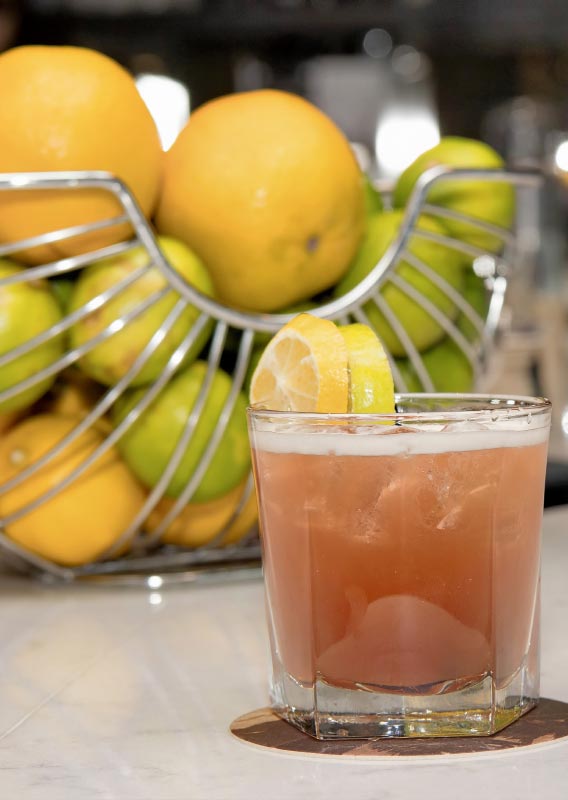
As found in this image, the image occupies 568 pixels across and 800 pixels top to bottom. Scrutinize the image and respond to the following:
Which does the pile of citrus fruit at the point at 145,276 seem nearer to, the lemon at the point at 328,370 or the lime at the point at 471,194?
the lime at the point at 471,194

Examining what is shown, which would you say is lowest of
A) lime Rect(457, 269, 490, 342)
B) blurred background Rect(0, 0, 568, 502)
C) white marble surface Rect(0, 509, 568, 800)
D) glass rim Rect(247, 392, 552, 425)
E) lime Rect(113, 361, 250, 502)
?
white marble surface Rect(0, 509, 568, 800)

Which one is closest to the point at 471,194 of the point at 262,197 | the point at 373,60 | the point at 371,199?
the point at 371,199

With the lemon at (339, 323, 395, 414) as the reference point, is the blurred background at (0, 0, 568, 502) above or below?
above

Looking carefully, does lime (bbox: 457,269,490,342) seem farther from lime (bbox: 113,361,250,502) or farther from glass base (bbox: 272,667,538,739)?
glass base (bbox: 272,667,538,739)

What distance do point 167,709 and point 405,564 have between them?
0.14 metres

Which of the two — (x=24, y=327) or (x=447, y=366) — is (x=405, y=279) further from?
(x=24, y=327)

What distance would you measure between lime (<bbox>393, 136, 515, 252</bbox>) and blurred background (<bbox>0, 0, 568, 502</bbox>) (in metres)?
2.61

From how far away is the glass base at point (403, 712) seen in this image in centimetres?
49

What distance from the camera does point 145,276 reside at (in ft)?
2.40

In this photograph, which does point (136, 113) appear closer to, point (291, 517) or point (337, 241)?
point (337, 241)

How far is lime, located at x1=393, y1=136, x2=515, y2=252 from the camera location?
86cm

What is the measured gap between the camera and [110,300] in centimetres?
73

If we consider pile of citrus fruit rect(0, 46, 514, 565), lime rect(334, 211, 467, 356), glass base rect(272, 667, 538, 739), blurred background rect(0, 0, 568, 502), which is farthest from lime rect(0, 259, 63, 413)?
blurred background rect(0, 0, 568, 502)

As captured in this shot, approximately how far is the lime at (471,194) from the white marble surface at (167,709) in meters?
0.25
